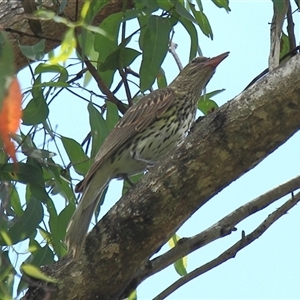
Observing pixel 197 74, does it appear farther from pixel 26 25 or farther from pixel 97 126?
pixel 97 126

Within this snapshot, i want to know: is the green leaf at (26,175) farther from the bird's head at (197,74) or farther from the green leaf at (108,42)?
the bird's head at (197,74)

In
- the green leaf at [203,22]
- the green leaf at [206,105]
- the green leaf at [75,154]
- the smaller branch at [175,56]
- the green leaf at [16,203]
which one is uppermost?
the smaller branch at [175,56]

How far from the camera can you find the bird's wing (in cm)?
339

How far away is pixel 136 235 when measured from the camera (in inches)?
96.3

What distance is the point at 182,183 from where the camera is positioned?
7.82 feet

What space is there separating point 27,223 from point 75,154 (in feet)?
2.17

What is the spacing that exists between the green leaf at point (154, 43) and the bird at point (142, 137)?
61 centimetres

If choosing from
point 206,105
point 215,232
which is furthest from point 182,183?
point 206,105

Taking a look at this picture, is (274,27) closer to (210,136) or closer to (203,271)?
(210,136)

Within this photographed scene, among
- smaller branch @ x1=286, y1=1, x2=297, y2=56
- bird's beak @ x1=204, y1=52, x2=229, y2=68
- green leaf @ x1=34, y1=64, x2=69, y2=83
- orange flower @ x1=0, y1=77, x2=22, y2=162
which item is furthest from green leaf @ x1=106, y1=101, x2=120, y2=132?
orange flower @ x1=0, y1=77, x2=22, y2=162

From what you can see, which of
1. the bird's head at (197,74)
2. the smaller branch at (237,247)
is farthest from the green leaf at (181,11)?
the bird's head at (197,74)

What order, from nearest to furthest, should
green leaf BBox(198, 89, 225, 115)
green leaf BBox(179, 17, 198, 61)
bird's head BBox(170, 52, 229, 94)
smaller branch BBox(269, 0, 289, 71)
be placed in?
smaller branch BBox(269, 0, 289, 71) < green leaf BBox(179, 17, 198, 61) < green leaf BBox(198, 89, 225, 115) < bird's head BBox(170, 52, 229, 94)

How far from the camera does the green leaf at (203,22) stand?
2.83 metres

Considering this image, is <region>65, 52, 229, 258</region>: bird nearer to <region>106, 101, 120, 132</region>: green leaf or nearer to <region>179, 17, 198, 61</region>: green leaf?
<region>106, 101, 120, 132</region>: green leaf
